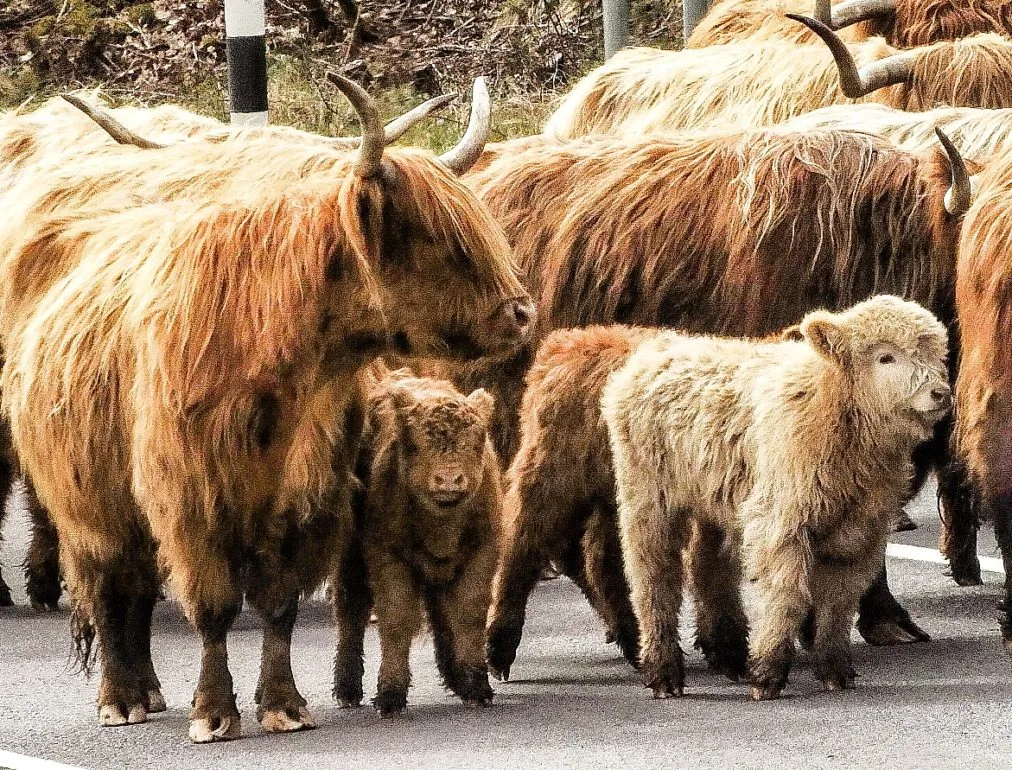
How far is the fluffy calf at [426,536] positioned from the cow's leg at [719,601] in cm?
68

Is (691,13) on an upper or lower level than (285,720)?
upper

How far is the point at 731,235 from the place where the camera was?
7.29m

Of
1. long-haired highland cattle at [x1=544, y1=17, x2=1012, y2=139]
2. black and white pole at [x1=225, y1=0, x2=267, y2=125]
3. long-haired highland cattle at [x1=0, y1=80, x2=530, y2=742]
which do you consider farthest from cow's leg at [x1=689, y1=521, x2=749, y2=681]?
black and white pole at [x1=225, y1=0, x2=267, y2=125]

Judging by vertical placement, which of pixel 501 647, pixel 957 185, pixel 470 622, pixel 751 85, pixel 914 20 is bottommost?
pixel 501 647

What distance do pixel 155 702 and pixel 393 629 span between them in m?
0.82

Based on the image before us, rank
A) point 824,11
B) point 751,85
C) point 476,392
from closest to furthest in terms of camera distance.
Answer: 1. point 476,392
2. point 824,11
3. point 751,85

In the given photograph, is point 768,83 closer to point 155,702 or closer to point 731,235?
point 731,235

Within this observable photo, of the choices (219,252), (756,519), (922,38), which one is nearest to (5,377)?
(219,252)

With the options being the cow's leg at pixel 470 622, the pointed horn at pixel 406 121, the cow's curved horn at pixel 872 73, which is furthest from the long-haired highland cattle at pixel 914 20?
the cow's leg at pixel 470 622

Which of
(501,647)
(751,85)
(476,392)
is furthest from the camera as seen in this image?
(751,85)

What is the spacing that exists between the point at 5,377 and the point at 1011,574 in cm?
311

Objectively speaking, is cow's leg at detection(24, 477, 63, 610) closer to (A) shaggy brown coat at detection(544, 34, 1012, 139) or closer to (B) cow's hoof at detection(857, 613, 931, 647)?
(B) cow's hoof at detection(857, 613, 931, 647)

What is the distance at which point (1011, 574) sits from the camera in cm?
655

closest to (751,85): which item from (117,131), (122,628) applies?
(117,131)
